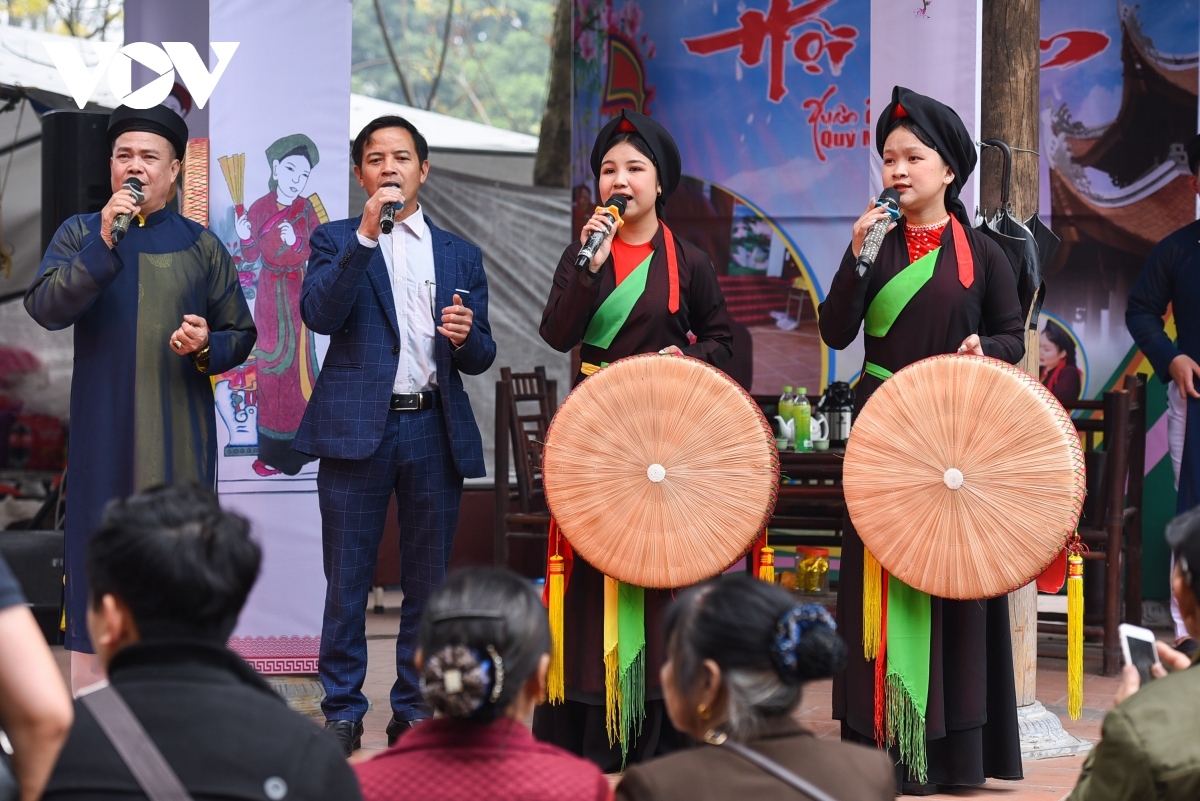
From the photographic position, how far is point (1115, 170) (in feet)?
20.7

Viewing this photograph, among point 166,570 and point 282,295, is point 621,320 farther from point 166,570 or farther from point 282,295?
point 166,570

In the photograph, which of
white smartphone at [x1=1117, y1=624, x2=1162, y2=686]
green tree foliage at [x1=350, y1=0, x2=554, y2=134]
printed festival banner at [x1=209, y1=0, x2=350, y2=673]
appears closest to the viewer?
white smartphone at [x1=1117, y1=624, x2=1162, y2=686]

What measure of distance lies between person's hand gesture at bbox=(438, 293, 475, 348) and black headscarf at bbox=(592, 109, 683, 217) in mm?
539

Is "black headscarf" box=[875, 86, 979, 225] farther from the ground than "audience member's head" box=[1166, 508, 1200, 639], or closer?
farther from the ground

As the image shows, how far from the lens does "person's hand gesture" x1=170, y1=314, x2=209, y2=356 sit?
12.3 ft

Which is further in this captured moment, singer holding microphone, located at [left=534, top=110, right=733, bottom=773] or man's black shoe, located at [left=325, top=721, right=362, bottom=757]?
man's black shoe, located at [left=325, top=721, right=362, bottom=757]

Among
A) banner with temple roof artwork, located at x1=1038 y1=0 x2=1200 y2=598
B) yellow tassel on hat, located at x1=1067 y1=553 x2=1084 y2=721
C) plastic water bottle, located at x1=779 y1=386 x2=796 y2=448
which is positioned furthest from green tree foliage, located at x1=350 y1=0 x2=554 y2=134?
yellow tassel on hat, located at x1=1067 y1=553 x2=1084 y2=721

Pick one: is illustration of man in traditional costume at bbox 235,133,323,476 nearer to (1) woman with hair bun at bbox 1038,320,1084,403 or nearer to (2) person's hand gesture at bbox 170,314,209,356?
(2) person's hand gesture at bbox 170,314,209,356

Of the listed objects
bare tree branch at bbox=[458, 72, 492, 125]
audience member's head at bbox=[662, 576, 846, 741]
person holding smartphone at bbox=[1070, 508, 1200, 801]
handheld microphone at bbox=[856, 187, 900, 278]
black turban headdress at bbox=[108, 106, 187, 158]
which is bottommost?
person holding smartphone at bbox=[1070, 508, 1200, 801]

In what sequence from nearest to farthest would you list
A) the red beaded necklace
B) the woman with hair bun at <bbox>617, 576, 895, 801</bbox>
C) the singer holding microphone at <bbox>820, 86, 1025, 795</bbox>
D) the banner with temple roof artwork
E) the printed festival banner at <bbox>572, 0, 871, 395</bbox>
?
the woman with hair bun at <bbox>617, 576, 895, 801</bbox>, the singer holding microphone at <bbox>820, 86, 1025, 795</bbox>, the red beaded necklace, the banner with temple roof artwork, the printed festival banner at <bbox>572, 0, 871, 395</bbox>

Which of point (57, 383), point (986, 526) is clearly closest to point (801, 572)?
point (986, 526)

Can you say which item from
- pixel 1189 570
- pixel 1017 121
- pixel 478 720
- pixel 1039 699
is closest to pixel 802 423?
pixel 1039 699

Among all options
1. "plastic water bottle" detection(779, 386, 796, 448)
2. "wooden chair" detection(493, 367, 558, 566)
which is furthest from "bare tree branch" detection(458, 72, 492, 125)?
"plastic water bottle" detection(779, 386, 796, 448)

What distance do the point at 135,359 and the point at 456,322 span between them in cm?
89
